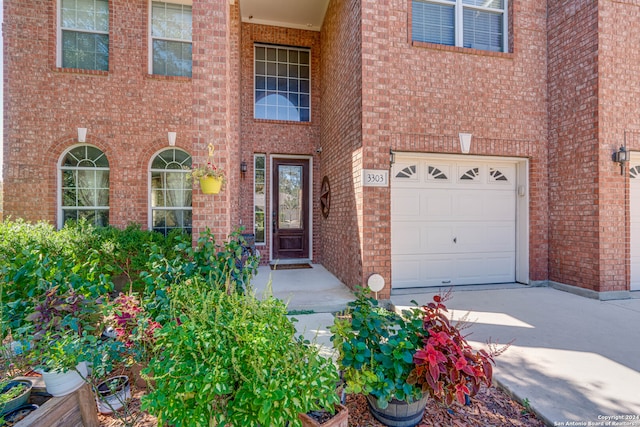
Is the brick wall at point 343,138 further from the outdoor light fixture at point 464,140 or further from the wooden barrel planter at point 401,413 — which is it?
the wooden barrel planter at point 401,413

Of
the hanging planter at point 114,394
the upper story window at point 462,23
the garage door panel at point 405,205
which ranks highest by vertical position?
the upper story window at point 462,23

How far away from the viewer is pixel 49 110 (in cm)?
561

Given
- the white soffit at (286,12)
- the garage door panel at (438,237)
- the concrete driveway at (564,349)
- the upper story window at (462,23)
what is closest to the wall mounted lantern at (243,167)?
the white soffit at (286,12)

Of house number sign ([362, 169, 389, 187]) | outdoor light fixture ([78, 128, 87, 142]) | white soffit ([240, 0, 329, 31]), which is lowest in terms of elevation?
house number sign ([362, 169, 389, 187])

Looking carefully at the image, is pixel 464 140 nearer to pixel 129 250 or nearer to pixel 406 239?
pixel 406 239

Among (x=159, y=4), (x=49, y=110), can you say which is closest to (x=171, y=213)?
(x=49, y=110)

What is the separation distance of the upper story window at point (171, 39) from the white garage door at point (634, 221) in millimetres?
8226

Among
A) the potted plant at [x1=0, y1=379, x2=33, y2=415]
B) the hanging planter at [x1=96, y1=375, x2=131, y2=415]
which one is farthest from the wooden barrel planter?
the potted plant at [x1=0, y1=379, x2=33, y2=415]

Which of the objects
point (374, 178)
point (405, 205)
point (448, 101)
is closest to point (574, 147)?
point (448, 101)

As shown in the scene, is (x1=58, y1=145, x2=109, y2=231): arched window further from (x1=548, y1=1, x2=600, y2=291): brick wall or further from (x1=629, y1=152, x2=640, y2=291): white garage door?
(x1=629, y1=152, x2=640, y2=291): white garage door

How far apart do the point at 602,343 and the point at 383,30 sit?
4636 mm

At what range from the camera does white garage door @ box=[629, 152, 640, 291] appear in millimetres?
4815

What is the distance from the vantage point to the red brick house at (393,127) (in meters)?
4.46

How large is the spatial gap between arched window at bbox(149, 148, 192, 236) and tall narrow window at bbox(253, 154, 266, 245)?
148cm
